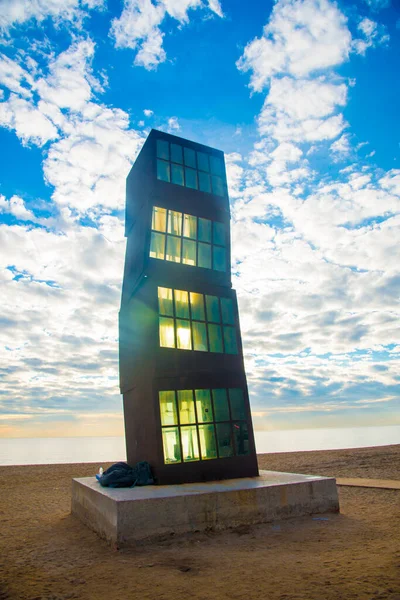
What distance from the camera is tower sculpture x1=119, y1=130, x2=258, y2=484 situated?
37.7ft

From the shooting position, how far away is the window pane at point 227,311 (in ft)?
43.9

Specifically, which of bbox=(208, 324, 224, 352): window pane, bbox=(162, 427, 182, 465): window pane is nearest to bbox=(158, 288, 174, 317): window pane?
bbox=(208, 324, 224, 352): window pane

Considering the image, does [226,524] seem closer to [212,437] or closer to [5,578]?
[212,437]

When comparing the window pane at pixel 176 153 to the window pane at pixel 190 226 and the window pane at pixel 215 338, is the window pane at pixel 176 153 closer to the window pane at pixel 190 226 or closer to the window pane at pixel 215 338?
the window pane at pixel 190 226

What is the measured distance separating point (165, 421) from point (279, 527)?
394 cm

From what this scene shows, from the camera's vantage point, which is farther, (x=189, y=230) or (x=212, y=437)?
(x=189, y=230)

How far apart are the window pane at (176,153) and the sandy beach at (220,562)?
37.9ft

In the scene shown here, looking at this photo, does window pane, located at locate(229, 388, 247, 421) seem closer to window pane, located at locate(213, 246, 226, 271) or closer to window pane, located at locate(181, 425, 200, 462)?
window pane, located at locate(181, 425, 200, 462)

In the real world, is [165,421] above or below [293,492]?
above

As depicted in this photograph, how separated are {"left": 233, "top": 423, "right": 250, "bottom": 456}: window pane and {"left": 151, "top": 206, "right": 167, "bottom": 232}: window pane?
6676 millimetres

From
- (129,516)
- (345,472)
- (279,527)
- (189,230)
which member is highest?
(189,230)

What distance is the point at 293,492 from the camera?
10062 mm

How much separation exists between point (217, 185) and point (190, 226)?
2297mm

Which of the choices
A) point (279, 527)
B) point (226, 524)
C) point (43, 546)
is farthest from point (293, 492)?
point (43, 546)
